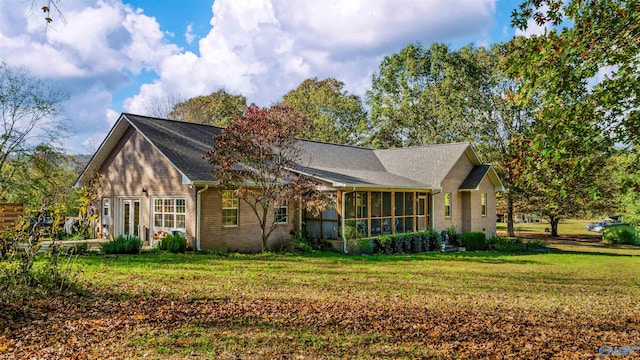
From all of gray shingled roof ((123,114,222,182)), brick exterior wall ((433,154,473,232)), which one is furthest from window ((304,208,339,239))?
brick exterior wall ((433,154,473,232))

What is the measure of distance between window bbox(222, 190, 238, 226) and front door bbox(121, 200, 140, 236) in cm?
469

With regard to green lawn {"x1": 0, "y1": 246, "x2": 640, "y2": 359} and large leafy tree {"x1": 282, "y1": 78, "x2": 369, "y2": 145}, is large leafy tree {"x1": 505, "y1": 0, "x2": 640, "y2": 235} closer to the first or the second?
green lawn {"x1": 0, "y1": 246, "x2": 640, "y2": 359}

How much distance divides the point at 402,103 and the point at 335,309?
3620 centimetres

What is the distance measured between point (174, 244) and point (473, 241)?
15061 mm

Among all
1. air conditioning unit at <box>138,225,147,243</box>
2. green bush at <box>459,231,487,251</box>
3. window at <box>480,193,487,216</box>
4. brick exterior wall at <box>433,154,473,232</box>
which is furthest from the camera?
window at <box>480,193,487,216</box>

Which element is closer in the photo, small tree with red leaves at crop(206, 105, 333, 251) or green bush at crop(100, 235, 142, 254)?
green bush at crop(100, 235, 142, 254)

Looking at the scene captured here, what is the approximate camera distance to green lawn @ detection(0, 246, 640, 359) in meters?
6.04

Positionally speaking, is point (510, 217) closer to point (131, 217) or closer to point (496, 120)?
point (496, 120)

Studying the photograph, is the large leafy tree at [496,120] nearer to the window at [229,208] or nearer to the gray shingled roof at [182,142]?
the gray shingled roof at [182,142]

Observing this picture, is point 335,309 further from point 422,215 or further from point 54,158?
point 54,158

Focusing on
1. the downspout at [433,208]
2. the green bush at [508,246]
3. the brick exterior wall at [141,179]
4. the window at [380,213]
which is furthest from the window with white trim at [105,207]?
the green bush at [508,246]

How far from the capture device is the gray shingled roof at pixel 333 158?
18.6 metres

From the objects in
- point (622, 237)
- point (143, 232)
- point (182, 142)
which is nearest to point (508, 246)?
point (622, 237)

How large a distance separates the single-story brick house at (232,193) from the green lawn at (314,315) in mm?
4618
